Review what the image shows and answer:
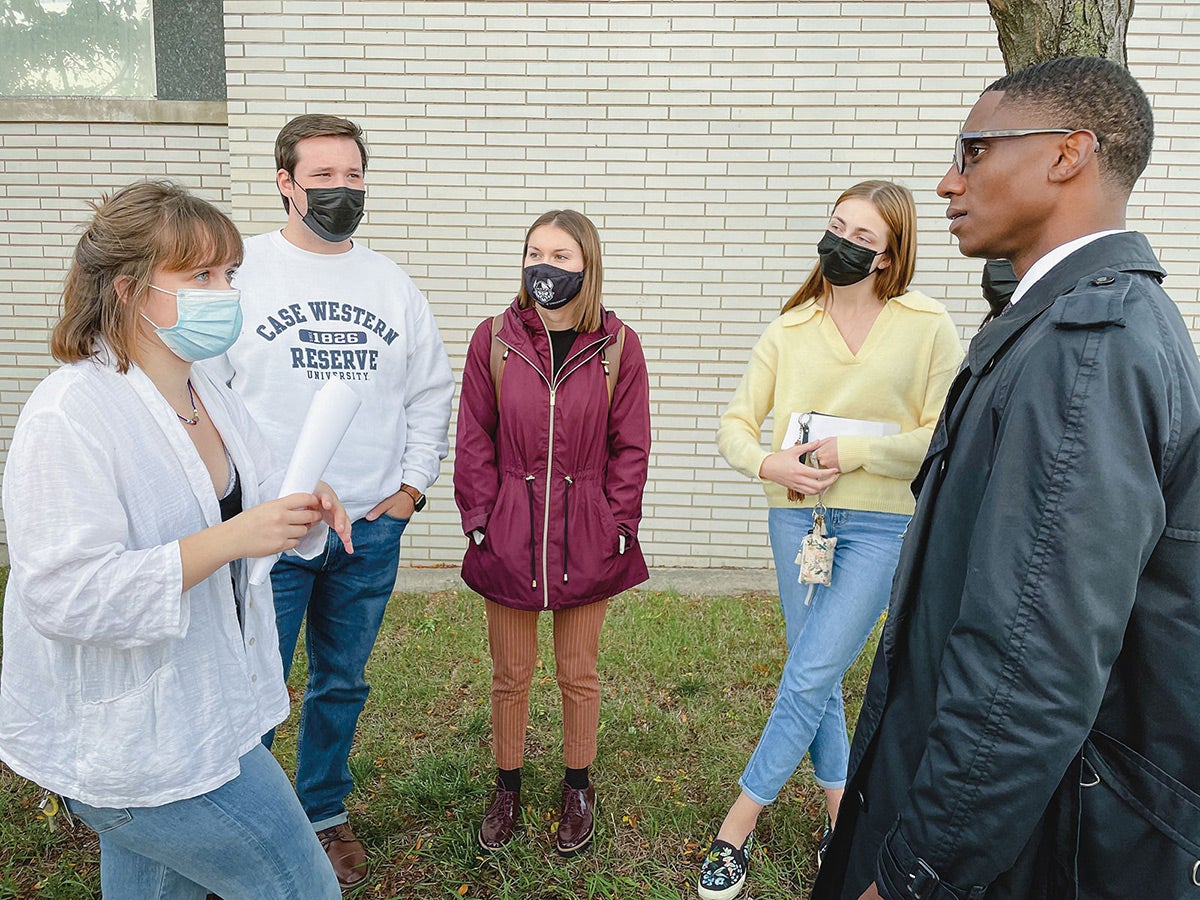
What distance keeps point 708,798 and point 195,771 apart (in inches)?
92.1

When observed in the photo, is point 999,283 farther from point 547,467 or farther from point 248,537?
point 248,537

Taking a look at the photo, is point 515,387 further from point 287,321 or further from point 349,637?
point 349,637

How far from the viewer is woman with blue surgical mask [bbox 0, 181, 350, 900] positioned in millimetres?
1749

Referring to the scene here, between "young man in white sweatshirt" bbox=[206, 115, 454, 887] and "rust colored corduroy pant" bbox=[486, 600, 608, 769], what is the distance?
0.47 meters

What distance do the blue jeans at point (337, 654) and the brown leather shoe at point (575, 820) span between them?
787 millimetres

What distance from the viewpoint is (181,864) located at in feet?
6.41

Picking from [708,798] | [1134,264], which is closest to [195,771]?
[1134,264]

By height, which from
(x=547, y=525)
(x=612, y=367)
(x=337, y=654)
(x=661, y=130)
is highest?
(x=661, y=130)

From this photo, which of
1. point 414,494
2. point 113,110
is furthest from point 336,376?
point 113,110

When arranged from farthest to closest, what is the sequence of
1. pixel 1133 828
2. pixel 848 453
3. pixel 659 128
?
1. pixel 659 128
2. pixel 848 453
3. pixel 1133 828

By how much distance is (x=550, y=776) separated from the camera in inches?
152

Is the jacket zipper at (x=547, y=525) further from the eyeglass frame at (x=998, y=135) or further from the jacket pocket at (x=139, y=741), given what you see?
the eyeglass frame at (x=998, y=135)

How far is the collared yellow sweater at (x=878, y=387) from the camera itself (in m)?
3.05

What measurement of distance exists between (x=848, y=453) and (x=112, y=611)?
2.18 metres
